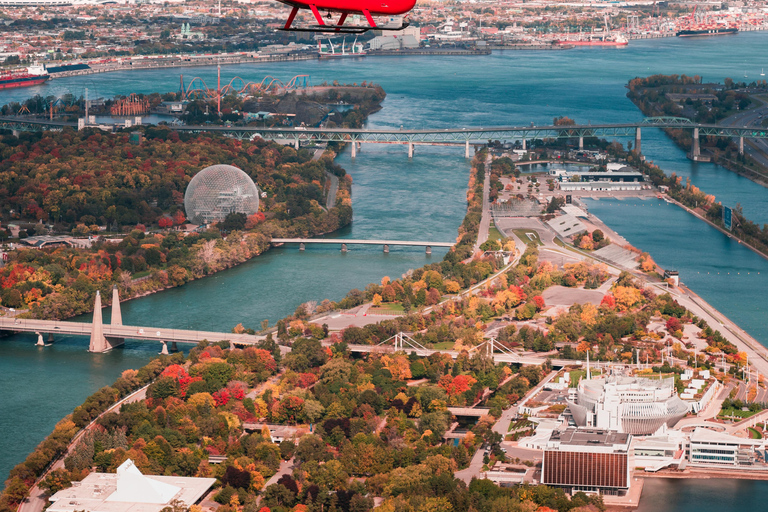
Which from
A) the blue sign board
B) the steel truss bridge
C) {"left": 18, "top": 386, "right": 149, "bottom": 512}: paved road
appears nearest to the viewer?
{"left": 18, "top": 386, "right": 149, "bottom": 512}: paved road

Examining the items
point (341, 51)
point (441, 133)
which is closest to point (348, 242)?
point (441, 133)

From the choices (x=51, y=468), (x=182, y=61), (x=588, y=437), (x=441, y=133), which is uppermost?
(x=182, y=61)

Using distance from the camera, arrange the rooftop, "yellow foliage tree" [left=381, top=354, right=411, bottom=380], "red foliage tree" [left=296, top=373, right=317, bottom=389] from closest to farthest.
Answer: the rooftop, "red foliage tree" [left=296, top=373, right=317, bottom=389], "yellow foliage tree" [left=381, top=354, right=411, bottom=380]

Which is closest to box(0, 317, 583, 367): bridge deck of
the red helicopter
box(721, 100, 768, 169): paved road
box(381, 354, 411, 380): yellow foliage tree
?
box(381, 354, 411, 380): yellow foliage tree

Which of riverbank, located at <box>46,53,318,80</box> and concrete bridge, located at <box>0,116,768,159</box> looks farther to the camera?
riverbank, located at <box>46,53,318,80</box>

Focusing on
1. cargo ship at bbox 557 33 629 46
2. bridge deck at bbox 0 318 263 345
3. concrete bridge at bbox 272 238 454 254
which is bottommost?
bridge deck at bbox 0 318 263 345

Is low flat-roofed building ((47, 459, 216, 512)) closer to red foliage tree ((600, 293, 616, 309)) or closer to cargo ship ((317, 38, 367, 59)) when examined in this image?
red foliage tree ((600, 293, 616, 309))

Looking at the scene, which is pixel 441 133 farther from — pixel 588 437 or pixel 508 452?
pixel 588 437
